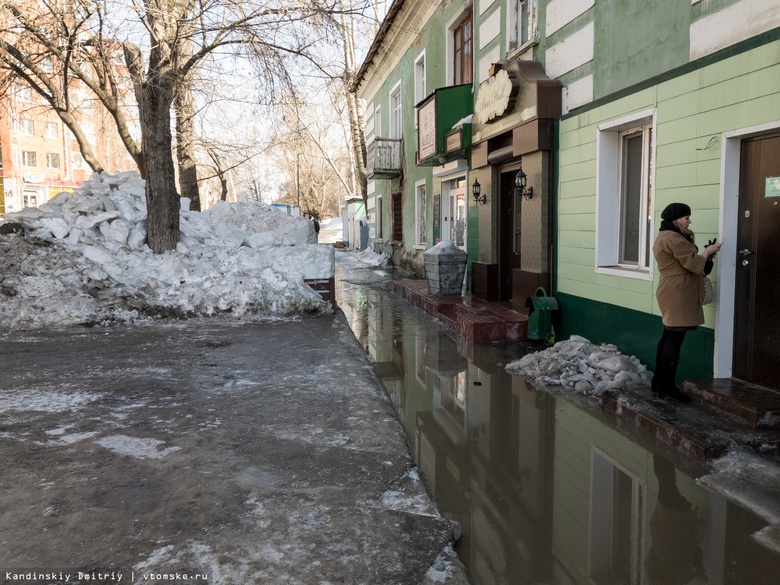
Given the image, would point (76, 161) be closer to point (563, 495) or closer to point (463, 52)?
point (463, 52)

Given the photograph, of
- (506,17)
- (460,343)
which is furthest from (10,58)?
(460,343)

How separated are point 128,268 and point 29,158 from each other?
Result: 41825 mm

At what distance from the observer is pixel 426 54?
1433 centimetres

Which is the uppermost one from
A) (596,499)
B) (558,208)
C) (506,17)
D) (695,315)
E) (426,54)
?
(426,54)

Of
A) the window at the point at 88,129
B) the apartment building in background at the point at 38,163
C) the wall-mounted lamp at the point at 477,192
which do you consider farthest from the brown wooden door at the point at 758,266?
the apartment building in background at the point at 38,163

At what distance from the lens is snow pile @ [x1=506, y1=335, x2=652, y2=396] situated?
5496 millimetres

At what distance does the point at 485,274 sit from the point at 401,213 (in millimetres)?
8915

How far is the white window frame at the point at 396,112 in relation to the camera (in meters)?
17.8

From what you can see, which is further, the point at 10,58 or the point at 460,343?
the point at 10,58

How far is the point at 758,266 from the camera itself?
4668mm

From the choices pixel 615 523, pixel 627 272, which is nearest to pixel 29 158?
pixel 627 272

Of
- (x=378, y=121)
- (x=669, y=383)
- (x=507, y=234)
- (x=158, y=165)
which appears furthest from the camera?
(x=378, y=121)

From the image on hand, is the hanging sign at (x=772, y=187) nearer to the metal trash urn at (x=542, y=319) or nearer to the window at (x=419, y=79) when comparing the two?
the metal trash urn at (x=542, y=319)

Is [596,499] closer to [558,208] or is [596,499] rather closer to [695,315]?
[695,315]
